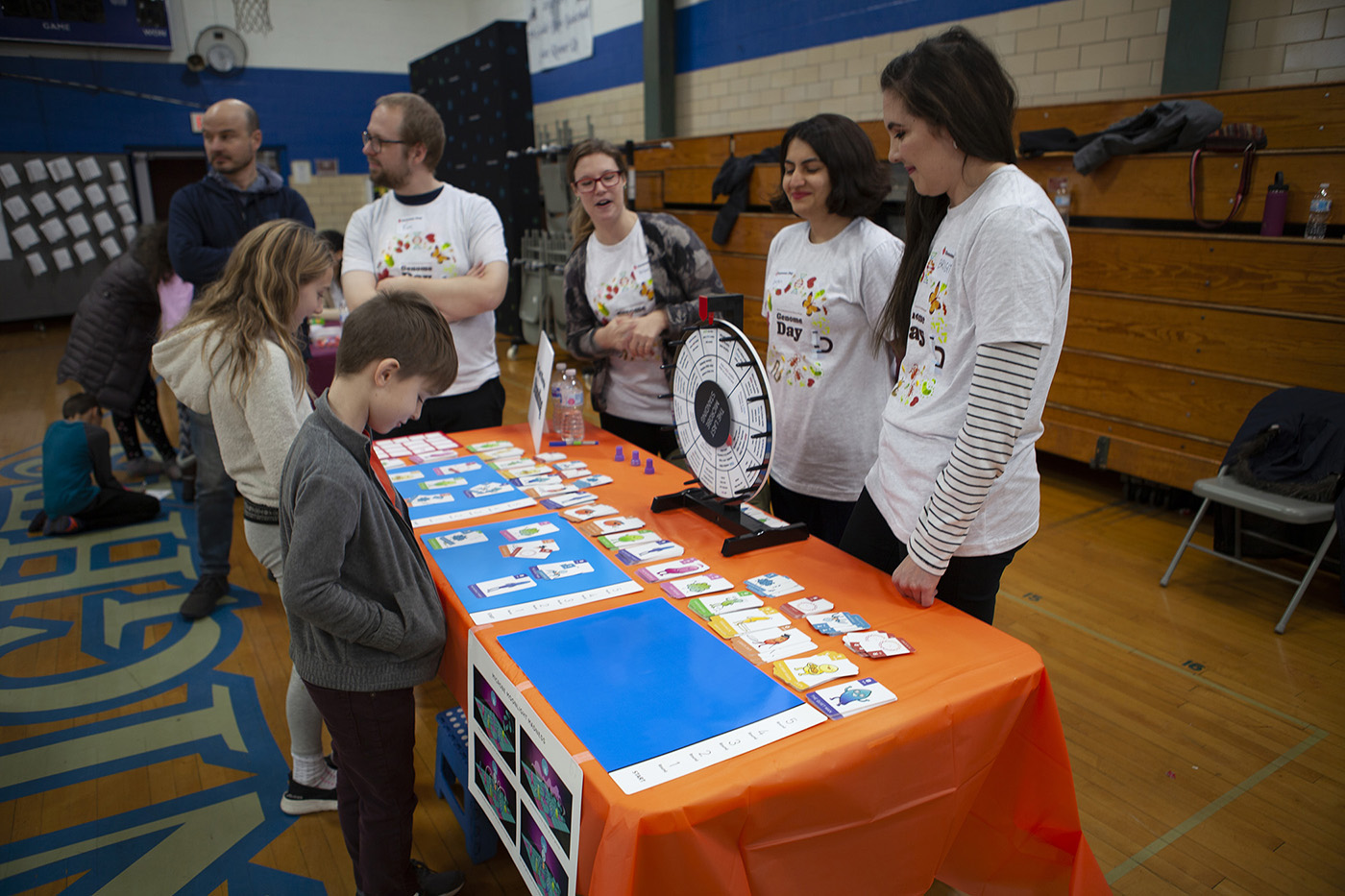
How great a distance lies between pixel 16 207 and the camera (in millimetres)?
8758

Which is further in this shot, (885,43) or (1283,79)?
(885,43)

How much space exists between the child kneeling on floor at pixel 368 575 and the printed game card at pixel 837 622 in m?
0.66

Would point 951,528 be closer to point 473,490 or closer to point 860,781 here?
point 860,781

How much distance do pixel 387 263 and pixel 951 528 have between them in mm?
1889

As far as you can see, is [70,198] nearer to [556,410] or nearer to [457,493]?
[556,410]

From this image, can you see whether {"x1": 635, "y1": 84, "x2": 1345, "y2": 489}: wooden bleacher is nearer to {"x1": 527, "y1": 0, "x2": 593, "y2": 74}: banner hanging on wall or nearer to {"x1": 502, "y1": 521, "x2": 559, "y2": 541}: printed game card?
{"x1": 502, "y1": 521, "x2": 559, "y2": 541}: printed game card

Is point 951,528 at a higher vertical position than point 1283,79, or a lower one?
lower

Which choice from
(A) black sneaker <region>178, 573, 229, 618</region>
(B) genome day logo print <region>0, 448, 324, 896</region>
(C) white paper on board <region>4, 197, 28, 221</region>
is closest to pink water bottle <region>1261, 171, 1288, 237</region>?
(B) genome day logo print <region>0, 448, 324, 896</region>

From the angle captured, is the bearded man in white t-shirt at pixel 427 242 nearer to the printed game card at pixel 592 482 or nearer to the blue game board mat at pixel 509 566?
the printed game card at pixel 592 482

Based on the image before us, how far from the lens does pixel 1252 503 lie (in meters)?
2.95

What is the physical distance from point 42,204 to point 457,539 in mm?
10166

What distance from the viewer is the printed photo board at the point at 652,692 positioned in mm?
1015

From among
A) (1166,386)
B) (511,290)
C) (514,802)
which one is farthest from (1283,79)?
(511,290)

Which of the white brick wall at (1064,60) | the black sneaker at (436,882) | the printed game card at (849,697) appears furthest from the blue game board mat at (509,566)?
the white brick wall at (1064,60)
